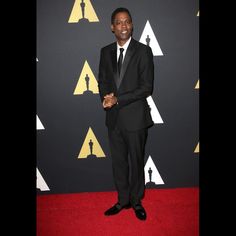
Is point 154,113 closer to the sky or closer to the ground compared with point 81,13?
closer to the ground

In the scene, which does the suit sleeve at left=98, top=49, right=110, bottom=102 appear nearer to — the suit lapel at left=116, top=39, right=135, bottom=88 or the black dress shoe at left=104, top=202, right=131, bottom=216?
the suit lapel at left=116, top=39, right=135, bottom=88

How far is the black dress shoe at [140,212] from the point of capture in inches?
97.7

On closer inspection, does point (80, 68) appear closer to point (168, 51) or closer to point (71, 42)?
point (71, 42)

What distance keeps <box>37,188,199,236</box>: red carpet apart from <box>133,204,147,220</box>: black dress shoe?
4cm

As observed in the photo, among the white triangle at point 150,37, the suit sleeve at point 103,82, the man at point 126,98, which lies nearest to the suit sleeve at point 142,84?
the man at point 126,98

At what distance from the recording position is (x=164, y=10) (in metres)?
2.85

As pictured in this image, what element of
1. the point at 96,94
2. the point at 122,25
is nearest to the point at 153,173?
the point at 96,94

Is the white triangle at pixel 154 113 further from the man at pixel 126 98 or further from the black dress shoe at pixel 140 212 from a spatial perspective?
the black dress shoe at pixel 140 212

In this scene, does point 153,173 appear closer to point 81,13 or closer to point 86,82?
point 86,82

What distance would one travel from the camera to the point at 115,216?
255 centimetres

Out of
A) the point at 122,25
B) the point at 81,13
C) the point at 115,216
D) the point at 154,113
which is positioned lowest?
the point at 115,216

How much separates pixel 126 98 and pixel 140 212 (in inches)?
45.5
